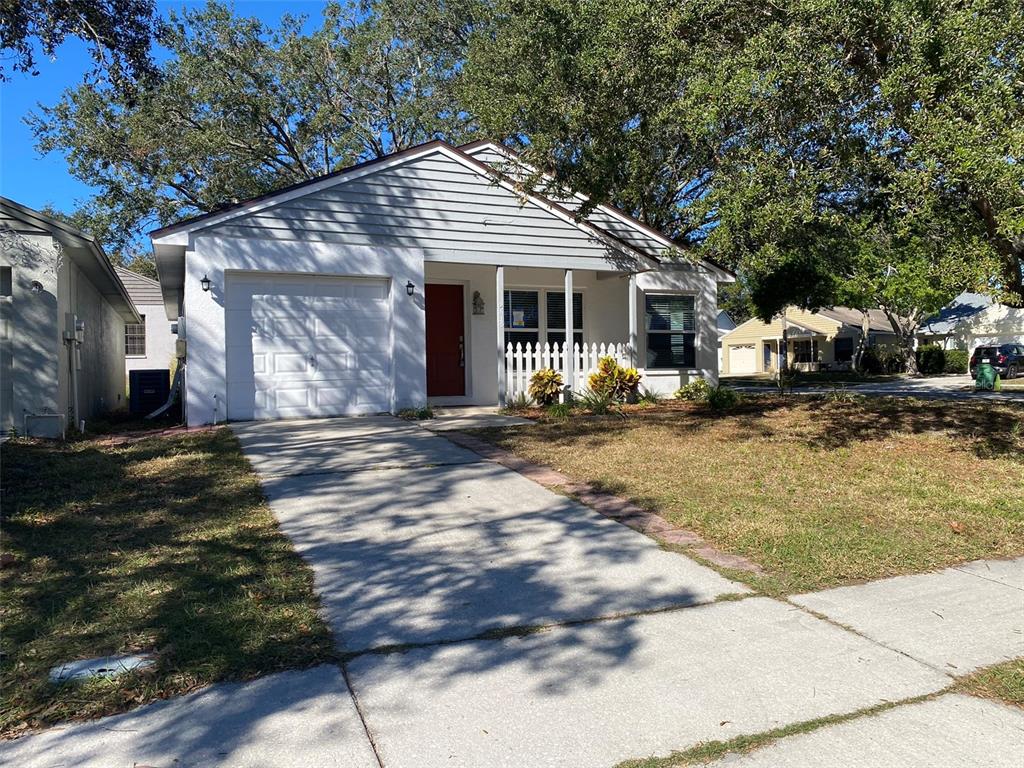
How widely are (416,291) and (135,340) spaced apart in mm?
17986

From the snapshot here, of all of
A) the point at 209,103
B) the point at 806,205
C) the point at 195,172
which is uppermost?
the point at 209,103

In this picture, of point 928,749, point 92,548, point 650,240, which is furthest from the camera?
point 650,240

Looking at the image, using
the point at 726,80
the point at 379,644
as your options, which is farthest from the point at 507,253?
the point at 379,644

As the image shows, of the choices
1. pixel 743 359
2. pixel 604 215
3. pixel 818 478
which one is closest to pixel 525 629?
pixel 818 478

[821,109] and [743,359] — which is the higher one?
[821,109]

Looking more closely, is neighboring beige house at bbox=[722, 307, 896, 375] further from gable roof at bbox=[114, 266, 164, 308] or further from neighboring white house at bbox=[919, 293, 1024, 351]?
gable roof at bbox=[114, 266, 164, 308]

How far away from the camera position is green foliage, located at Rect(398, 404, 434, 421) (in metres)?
11.7

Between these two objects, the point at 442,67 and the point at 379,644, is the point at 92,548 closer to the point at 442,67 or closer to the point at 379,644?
the point at 379,644

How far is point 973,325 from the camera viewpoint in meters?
40.3

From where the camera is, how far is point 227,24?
21547 mm

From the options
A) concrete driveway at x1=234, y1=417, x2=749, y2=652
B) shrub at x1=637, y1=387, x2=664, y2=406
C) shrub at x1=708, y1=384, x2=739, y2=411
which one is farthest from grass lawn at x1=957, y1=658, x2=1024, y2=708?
shrub at x1=637, y1=387, x2=664, y2=406

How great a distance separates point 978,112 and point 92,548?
8.09 meters

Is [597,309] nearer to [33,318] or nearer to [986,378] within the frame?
[33,318]

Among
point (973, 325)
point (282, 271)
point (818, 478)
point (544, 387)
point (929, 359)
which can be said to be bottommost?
point (818, 478)
